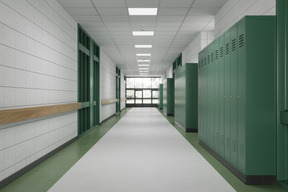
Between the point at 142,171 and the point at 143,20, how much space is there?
480 cm

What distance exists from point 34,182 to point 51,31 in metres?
3.22

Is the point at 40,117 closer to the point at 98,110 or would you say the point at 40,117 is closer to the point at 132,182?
the point at 132,182

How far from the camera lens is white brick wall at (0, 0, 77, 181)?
3.69 m

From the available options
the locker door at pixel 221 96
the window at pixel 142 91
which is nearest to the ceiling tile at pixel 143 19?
the locker door at pixel 221 96

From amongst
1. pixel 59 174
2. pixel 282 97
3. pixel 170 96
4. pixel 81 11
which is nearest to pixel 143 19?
pixel 81 11

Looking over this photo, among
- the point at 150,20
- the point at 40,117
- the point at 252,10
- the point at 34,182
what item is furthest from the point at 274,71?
the point at 150,20

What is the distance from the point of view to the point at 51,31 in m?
5.55

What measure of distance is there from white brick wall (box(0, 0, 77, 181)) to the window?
2183cm

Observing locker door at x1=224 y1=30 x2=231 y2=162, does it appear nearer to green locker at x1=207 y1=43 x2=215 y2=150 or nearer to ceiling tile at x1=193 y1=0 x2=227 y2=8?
green locker at x1=207 y1=43 x2=215 y2=150

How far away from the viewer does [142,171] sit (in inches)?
163

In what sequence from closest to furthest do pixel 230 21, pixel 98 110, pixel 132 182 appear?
pixel 132 182 < pixel 230 21 < pixel 98 110

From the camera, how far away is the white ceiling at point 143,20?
20.3 ft

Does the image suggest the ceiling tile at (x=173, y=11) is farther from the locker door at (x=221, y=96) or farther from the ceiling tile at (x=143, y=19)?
the locker door at (x=221, y=96)

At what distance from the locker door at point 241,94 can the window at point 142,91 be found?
24.9m
